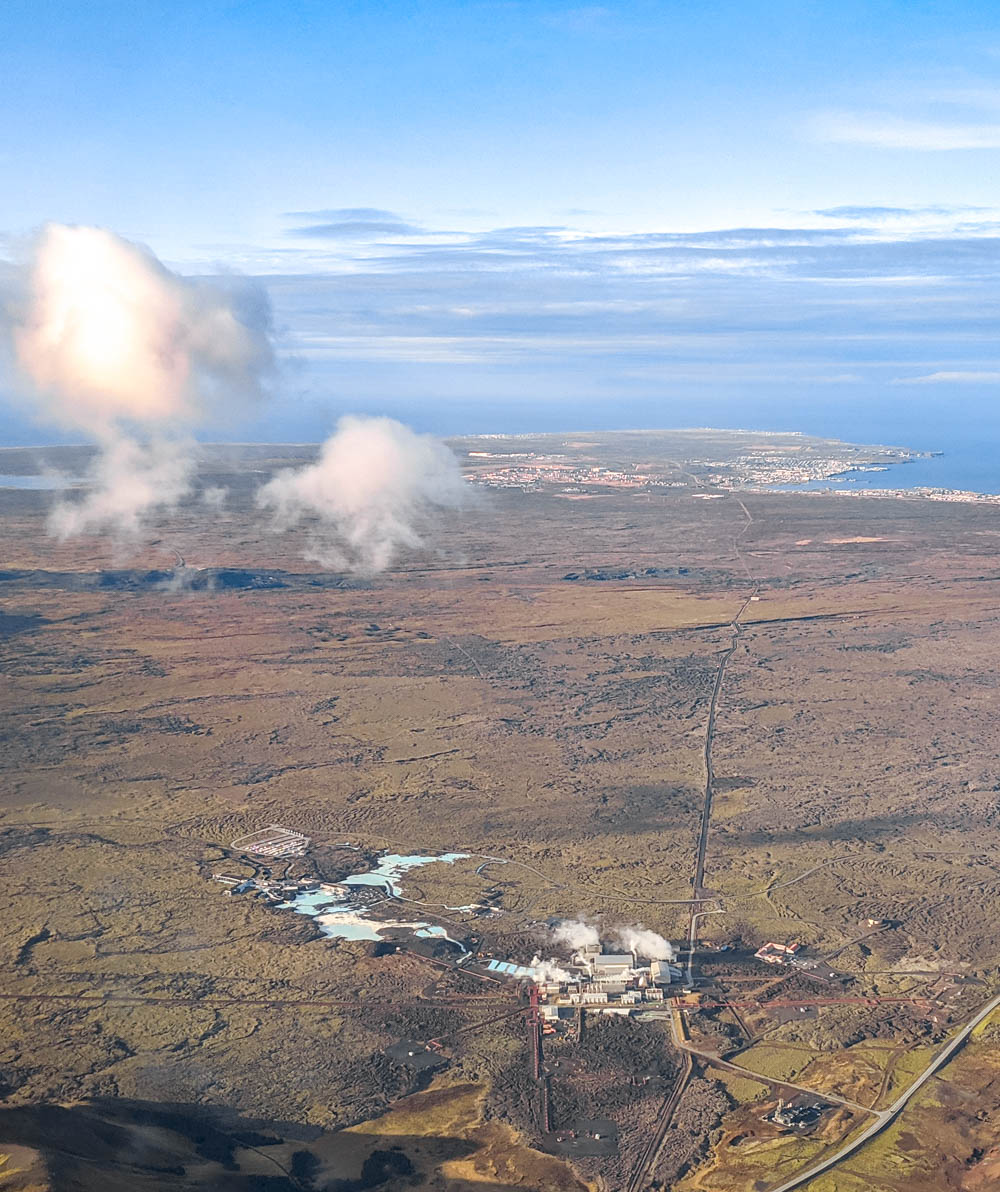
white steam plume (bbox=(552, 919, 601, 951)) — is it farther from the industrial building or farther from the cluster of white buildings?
the industrial building

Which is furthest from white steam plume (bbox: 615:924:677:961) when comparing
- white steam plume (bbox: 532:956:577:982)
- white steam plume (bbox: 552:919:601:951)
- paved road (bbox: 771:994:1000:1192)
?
paved road (bbox: 771:994:1000:1192)

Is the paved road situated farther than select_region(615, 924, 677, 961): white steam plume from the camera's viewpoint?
No

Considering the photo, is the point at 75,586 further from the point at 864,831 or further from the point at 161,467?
the point at 864,831

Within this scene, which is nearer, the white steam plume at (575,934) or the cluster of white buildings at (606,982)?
the cluster of white buildings at (606,982)

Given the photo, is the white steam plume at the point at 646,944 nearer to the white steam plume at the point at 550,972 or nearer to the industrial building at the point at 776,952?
the white steam plume at the point at 550,972

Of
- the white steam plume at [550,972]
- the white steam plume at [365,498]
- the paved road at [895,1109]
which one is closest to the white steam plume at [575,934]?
the white steam plume at [550,972]

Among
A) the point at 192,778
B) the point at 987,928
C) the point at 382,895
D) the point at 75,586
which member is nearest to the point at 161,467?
the point at 75,586
